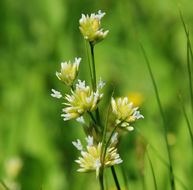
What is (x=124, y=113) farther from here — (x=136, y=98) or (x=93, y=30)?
(x=136, y=98)

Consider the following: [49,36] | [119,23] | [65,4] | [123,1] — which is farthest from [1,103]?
[123,1]

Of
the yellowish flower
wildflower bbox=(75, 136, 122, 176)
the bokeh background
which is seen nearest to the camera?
wildflower bbox=(75, 136, 122, 176)

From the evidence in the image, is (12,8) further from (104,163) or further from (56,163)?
(104,163)

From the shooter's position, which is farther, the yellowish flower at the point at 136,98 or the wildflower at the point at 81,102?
the yellowish flower at the point at 136,98

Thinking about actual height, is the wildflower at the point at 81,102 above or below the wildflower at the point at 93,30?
below

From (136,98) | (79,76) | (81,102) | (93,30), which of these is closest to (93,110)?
(81,102)

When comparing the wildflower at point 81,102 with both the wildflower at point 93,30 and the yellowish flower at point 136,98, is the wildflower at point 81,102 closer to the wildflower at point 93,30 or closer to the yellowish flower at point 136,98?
the wildflower at point 93,30

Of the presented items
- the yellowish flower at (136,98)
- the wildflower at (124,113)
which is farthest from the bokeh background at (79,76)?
the wildflower at (124,113)

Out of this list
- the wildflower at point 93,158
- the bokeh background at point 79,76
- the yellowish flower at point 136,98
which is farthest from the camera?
the yellowish flower at point 136,98

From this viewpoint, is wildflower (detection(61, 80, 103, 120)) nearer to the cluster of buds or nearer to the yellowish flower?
the cluster of buds

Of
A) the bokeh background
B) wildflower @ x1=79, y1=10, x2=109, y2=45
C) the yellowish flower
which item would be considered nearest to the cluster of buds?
wildflower @ x1=79, y1=10, x2=109, y2=45
